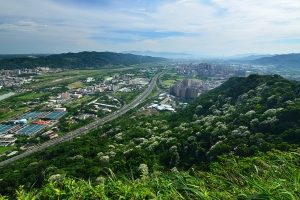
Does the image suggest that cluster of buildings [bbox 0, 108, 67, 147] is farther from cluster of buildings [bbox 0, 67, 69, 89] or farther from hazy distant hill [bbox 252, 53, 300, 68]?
hazy distant hill [bbox 252, 53, 300, 68]

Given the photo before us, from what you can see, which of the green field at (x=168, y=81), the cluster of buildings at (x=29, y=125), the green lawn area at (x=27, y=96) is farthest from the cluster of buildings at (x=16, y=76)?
the green field at (x=168, y=81)

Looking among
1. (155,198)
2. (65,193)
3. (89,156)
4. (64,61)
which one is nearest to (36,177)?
(89,156)

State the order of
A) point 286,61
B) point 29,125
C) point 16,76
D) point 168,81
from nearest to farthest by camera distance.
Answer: point 29,125 < point 168,81 < point 16,76 < point 286,61

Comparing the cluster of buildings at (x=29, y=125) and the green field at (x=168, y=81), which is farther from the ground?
the green field at (x=168, y=81)

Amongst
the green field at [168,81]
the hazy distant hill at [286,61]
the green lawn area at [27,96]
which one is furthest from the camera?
the hazy distant hill at [286,61]

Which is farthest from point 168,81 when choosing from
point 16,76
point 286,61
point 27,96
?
point 286,61

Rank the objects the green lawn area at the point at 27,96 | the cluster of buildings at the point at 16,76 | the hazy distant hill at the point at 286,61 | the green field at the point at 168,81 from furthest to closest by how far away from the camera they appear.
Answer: the hazy distant hill at the point at 286,61
the green field at the point at 168,81
the cluster of buildings at the point at 16,76
the green lawn area at the point at 27,96

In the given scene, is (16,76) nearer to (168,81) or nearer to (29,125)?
(168,81)

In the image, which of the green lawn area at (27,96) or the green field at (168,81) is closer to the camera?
the green lawn area at (27,96)

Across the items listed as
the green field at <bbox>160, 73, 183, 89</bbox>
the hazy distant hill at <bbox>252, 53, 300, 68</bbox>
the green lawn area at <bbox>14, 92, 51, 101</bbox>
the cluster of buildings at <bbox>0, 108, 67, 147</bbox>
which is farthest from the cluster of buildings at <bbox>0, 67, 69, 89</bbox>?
the hazy distant hill at <bbox>252, 53, 300, 68</bbox>

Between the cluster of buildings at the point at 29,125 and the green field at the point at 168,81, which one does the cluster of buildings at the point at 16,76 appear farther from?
the green field at the point at 168,81

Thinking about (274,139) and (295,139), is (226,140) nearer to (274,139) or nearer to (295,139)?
(274,139)
